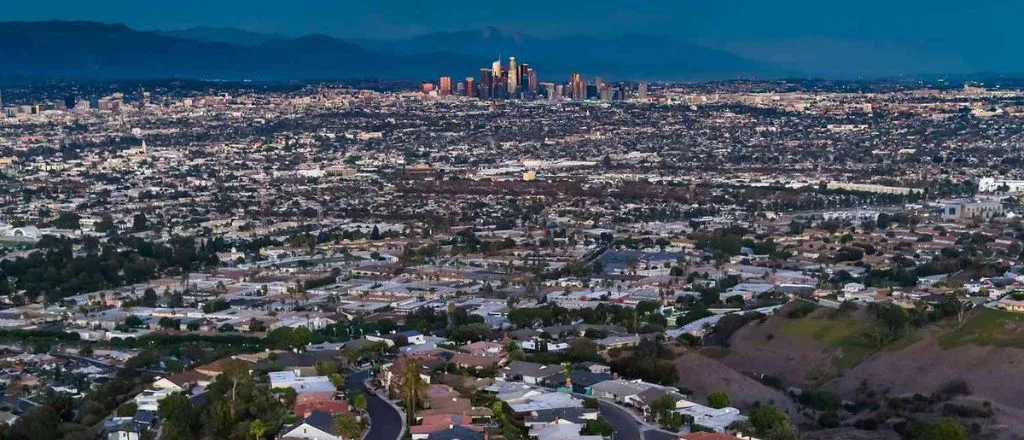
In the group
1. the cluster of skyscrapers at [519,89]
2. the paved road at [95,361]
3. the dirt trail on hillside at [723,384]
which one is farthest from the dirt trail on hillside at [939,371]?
the cluster of skyscrapers at [519,89]

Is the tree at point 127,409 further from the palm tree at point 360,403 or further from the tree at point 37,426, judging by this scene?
the palm tree at point 360,403

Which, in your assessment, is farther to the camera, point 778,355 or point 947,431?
point 778,355

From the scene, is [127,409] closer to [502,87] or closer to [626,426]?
[626,426]

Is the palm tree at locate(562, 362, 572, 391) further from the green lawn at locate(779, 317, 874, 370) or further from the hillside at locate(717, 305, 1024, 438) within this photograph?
the green lawn at locate(779, 317, 874, 370)

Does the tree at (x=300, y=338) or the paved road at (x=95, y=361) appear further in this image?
the tree at (x=300, y=338)

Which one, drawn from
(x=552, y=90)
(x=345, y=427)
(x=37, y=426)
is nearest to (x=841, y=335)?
(x=345, y=427)

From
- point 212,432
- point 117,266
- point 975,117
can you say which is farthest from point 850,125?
point 212,432

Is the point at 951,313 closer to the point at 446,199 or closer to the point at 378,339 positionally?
the point at 378,339
